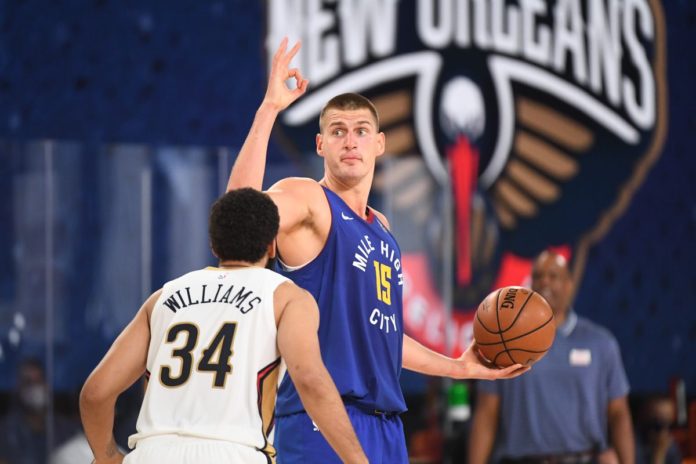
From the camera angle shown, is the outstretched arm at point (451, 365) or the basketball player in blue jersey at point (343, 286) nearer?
the basketball player in blue jersey at point (343, 286)

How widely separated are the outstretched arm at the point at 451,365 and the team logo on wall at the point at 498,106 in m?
2.44

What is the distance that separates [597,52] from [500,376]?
466 centimetres

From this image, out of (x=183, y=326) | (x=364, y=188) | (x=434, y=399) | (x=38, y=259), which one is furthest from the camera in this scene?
(x=434, y=399)

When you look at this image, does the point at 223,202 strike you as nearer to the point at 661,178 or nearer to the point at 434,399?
the point at 434,399

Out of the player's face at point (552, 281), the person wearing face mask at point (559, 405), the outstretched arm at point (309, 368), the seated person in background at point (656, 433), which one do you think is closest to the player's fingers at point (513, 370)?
the outstretched arm at point (309, 368)

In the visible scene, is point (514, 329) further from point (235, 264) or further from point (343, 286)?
point (235, 264)

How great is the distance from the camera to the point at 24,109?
6.21 metres

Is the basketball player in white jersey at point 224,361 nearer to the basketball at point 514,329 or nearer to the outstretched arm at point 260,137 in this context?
the outstretched arm at point 260,137

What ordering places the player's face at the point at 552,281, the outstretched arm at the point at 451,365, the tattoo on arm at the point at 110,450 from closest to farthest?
1. the tattoo on arm at the point at 110,450
2. the outstretched arm at the point at 451,365
3. the player's face at the point at 552,281

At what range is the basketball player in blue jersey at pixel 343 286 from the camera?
3.56m

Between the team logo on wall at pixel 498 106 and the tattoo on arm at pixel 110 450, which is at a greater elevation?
the team logo on wall at pixel 498 106

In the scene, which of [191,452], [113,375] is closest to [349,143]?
[113,375]

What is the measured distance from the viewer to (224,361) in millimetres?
2752

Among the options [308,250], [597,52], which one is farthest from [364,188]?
[597,52]
